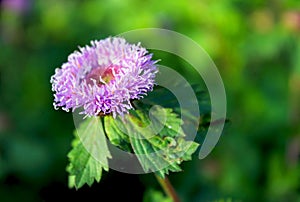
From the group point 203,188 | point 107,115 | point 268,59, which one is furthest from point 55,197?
point 268,59

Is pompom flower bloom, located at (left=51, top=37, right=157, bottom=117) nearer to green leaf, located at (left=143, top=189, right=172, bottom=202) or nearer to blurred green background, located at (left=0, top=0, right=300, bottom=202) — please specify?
green leaf, located at (left=143, top=189, right=172, bottom=202)

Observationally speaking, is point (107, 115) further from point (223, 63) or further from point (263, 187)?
point (223, 63)

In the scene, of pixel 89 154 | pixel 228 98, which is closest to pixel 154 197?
pixel 89 154

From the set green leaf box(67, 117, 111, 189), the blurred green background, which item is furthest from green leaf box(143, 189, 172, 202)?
the blurred green background

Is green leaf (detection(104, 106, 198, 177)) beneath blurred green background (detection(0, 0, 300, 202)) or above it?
beneath

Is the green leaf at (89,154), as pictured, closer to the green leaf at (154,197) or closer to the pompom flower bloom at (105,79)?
the pompom flower bloom at (105,79)

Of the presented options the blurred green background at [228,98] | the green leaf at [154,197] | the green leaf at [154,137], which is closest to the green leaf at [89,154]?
the green leaf at [154,137]

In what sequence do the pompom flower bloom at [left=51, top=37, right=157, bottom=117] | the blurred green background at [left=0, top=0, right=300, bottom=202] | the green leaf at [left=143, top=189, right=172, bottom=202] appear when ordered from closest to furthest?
the pompom flower bloom at [left=51, top=37, right=157, bottom=117] < the green leaf at [left=143, top=189, right=172, bottom=202] < the blurred green background at [left=0, top=0, right=300, bottom=202]
